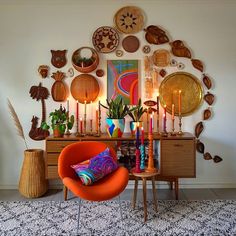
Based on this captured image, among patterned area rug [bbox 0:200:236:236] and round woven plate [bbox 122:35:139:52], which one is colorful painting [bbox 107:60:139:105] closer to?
round woven plate [bbox 122:35:139:52]

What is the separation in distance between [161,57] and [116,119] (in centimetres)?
109

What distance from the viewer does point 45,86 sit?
3.50 m

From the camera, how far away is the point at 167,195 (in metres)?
3.28

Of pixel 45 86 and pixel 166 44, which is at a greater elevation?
pixel 166 44

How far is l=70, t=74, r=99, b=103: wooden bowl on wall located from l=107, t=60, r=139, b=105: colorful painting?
189mm

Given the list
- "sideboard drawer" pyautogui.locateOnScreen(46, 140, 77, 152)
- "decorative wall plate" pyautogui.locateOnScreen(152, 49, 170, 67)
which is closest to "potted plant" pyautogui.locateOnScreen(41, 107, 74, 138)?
"sideboard drawer" pyautogui.locateOnScreen(46, 140, 77, 152)

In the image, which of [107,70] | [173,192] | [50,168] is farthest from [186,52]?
[50,168]

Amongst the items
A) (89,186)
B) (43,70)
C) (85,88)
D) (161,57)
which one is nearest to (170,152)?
(89,186)

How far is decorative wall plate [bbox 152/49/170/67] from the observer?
136 inches

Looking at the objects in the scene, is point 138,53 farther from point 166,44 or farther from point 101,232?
point 101,232

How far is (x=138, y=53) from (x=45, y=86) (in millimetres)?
1332

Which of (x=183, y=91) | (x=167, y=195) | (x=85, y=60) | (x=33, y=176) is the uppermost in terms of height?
(x=85, y=60)

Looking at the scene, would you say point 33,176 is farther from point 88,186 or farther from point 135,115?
point 135,115

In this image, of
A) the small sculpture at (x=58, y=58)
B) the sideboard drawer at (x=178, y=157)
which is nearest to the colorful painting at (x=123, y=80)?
the small sculpture at (x=58, y=58)
